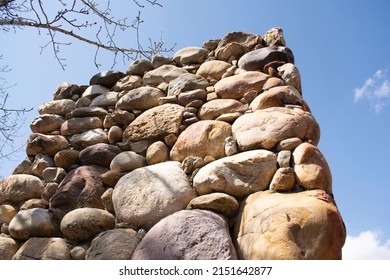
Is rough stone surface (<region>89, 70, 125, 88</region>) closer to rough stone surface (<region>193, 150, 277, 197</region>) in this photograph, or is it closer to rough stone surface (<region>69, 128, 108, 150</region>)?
rough stone surface (<region>69, 128, 108, 150</region>)

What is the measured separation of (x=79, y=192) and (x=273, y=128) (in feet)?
4.05

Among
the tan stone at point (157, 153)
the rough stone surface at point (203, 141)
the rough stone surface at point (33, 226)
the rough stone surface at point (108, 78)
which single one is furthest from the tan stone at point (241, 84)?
the rough stone surface at point (33, 226)

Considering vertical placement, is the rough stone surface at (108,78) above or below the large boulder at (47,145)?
above

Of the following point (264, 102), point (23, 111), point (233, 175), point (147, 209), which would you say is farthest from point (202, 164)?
point (23, 111)

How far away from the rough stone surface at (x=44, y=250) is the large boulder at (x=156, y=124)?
0.83 metres

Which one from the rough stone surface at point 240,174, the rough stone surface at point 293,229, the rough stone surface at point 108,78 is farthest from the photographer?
the rough stone surface at point 108,78

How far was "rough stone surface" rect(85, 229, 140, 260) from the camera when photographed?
1.63 m

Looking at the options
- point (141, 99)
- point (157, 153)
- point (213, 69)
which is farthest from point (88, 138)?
point (213, 69)

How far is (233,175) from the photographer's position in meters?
1.77

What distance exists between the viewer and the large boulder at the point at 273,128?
1830 millimetres

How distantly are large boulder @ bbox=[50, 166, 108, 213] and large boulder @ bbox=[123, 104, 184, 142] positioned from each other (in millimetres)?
372

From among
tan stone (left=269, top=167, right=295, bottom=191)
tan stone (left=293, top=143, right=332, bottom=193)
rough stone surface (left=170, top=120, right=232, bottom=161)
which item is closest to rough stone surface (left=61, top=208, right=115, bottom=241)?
rough stone surface (left=170, top=120, right=232, bottom=161)

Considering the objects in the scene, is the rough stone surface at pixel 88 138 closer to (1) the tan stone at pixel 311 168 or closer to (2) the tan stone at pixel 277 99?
(2) the tan stone at pixel 277 99
